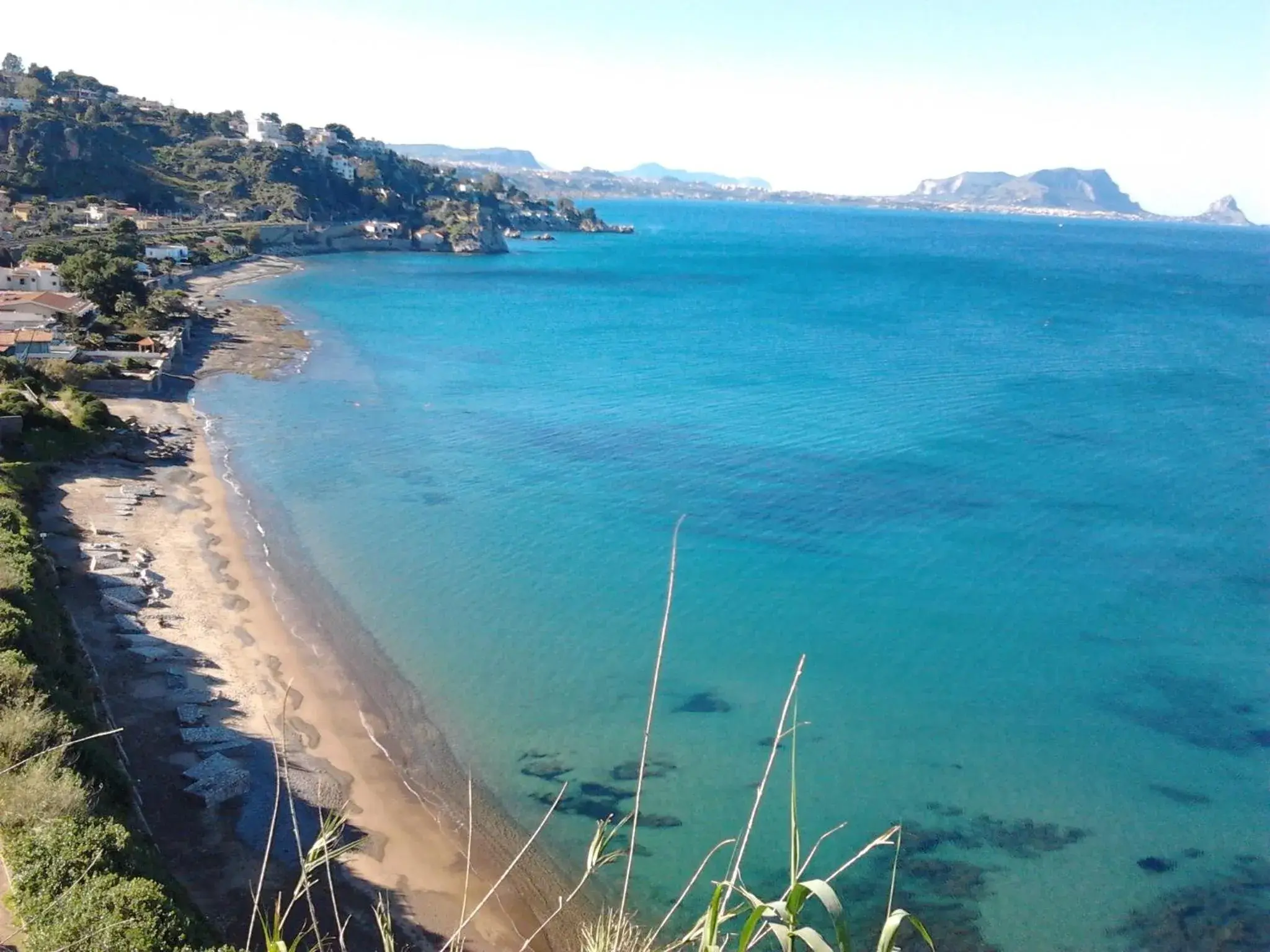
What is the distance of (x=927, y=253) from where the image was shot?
133000 millimetres

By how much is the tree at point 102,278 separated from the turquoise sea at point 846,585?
1031 cm

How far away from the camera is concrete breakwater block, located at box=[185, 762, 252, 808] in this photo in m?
14.3

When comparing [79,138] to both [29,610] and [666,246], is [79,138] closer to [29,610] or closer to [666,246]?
[666,246]

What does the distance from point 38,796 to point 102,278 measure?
4426 centimetres

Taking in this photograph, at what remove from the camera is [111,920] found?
359 inches

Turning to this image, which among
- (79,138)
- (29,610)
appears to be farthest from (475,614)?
(79,138)

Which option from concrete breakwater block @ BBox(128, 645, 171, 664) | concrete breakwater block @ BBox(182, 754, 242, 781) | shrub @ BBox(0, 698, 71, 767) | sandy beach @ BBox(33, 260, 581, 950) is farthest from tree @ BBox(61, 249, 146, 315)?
shrub @ BBox(0, 698, 71, 767)

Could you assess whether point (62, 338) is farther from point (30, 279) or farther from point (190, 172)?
point (190, 172)

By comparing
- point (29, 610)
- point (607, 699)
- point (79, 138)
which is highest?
point (79, 138)

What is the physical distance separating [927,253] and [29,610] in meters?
134

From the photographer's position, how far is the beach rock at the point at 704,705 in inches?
744

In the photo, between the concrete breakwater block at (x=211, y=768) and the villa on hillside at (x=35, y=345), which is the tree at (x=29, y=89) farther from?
the concrete breakwater block at (x=211, y=768)

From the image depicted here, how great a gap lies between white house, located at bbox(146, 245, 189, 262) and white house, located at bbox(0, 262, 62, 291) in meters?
17.0

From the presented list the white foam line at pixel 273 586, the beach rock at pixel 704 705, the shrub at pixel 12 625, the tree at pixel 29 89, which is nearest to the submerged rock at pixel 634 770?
the beach rock at pixel 704 705
